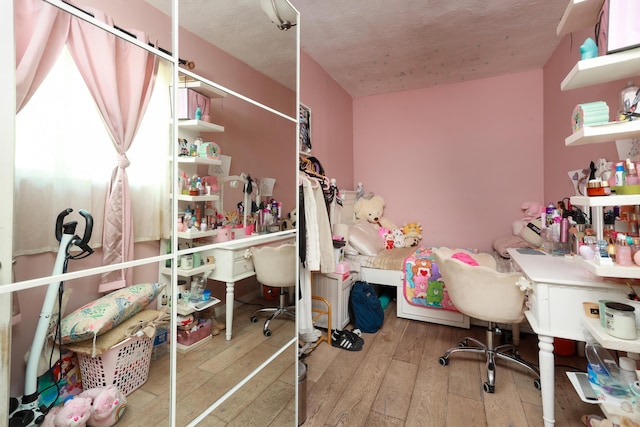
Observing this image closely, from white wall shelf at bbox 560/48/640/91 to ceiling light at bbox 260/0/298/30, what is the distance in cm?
132

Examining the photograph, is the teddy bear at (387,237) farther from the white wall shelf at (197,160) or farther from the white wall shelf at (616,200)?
the white wall shelf at (197,160)

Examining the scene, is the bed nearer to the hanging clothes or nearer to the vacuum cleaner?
the hanging clothes

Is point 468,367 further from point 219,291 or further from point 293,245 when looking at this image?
point 219,291

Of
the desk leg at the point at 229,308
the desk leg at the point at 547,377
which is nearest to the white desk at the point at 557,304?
the desk leg at the point at 547,377

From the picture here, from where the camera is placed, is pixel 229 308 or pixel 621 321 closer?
pixel 621 321

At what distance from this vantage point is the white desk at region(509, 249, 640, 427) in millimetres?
1377

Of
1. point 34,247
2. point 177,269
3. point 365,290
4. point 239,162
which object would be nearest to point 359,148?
point 365,290

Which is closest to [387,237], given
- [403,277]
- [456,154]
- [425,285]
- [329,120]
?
[403,277]

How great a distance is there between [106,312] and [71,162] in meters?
0.41

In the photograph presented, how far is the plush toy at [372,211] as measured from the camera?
3.81 m

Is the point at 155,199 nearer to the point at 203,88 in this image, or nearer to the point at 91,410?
the point at 203,88

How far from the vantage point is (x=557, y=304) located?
4.78 feet

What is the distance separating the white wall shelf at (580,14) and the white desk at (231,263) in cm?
169

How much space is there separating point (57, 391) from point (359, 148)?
3990 millimetres
